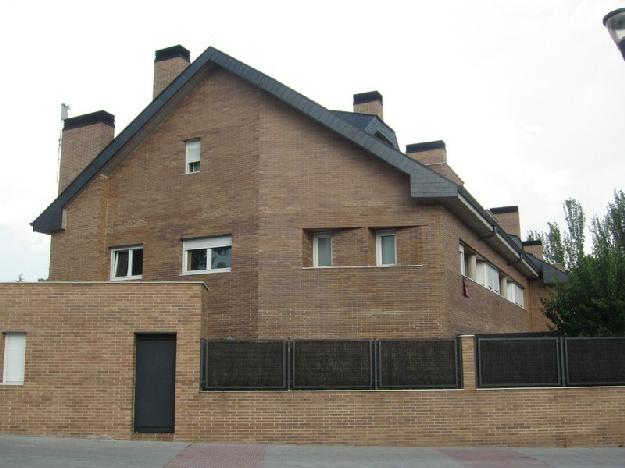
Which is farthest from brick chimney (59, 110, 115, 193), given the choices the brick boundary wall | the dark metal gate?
the dark metal gate

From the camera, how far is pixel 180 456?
12.5 meters

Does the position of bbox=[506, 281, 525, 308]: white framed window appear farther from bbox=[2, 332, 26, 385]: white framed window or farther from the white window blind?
bbox=[2, 332, 26, 385]: white framed window

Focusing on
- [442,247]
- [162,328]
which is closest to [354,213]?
[442,247]

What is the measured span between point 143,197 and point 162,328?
6.86 meters

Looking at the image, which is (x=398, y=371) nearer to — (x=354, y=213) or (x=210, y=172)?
(x=354, y=213)

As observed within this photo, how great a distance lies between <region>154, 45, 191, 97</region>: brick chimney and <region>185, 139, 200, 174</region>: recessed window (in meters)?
2.98

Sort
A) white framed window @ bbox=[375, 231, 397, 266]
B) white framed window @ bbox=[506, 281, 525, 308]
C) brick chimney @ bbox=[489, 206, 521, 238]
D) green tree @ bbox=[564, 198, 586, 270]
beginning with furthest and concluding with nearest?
green tree @ bbox=[564, 198, 586, 270] < brick chimney @ bbox=[489, 206, 521, 238] < white framed window @ bbox=[506, 281, 525, 308] < white framed window @ bbox=[375, 231, 397, 266]

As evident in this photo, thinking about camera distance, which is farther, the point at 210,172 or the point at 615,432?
the point at 210,172

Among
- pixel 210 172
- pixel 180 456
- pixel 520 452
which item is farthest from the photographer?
pixel 210 172

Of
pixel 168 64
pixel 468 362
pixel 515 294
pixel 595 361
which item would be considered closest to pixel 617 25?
pixel 468 362

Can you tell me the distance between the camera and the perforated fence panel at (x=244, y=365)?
14.3m

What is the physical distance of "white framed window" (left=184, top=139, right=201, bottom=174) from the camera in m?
20.2

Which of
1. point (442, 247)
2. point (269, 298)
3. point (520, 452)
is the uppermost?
point (442, 247)

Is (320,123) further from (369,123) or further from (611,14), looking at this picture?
(611,14)
